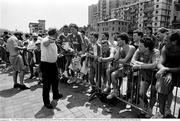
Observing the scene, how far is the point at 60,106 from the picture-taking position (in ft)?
11.8

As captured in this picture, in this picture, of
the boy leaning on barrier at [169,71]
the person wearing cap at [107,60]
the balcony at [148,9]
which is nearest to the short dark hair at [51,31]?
the person wearing cap at [107,60]

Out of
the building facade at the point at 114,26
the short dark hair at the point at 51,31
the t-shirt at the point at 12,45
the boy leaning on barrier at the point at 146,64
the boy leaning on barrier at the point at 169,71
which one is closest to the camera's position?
the boy leaning on barrier at the point at 169,71

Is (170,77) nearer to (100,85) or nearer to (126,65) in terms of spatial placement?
(126,65)

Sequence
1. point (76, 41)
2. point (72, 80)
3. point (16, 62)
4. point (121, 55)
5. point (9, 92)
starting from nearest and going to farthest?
1. point (121, 55)
2. point (9, 92)
3. point (16, 62)
4. point (76, 41)
5. point (72, 80)

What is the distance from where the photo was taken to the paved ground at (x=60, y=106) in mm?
3182

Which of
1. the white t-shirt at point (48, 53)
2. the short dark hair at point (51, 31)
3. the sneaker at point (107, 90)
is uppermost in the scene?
the short dark hair at point (51, 31)

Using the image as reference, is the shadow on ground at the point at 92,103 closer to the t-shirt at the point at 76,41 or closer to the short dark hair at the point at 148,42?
the t-shirt at the point at 76,41

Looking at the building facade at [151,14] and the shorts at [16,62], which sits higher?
the building facade at [151,14]

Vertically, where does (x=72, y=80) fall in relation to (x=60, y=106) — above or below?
above

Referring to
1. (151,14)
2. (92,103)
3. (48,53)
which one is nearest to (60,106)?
(92,103)

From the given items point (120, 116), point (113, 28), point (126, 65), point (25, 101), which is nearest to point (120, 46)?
point (126, 65)

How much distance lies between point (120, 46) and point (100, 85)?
1.32 m

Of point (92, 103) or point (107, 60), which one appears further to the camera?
point (92, 103)

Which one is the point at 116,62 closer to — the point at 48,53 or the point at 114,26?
the point at 48,53
